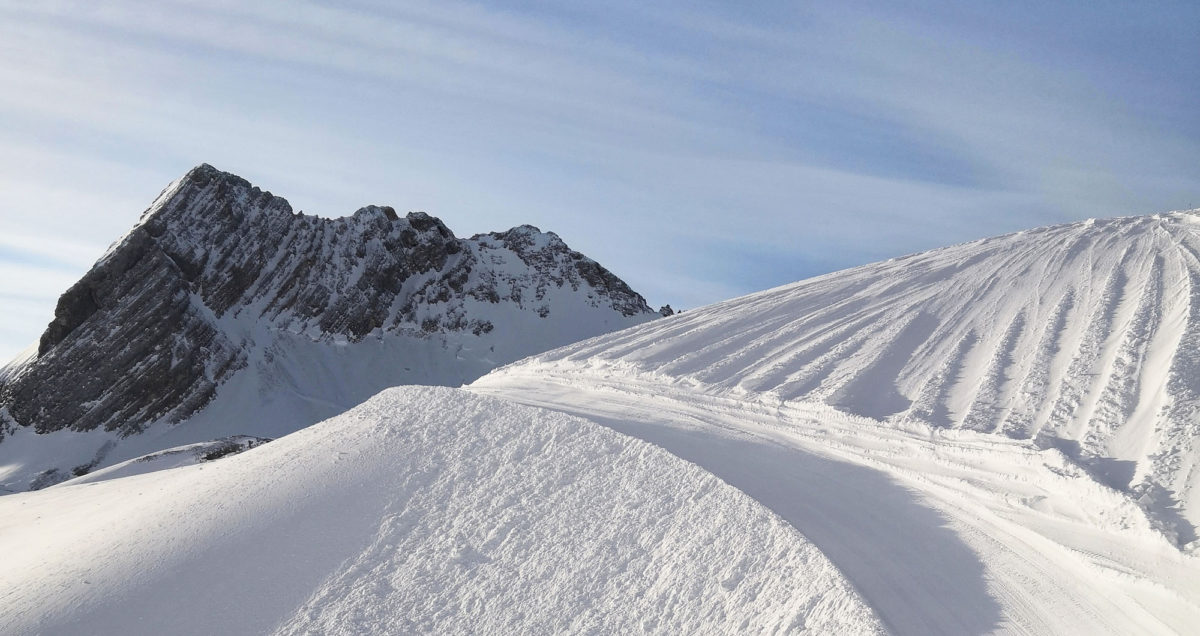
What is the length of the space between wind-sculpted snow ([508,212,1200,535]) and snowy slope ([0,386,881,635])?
313 cm

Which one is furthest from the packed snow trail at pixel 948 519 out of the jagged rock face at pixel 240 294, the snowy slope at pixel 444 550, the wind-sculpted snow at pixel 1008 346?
the jagged rock face at pixel 240 294

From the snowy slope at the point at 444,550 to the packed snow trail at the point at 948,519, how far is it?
2.11 ft

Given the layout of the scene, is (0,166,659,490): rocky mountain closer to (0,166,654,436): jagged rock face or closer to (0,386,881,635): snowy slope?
(0,166,654,436): jagged rock face

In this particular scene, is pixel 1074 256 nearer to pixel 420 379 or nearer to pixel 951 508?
pixel 951 508

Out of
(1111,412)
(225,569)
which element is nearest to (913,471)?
(1111,412)

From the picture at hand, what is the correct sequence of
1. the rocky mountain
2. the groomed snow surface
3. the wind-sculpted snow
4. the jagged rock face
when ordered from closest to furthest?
the groomed snow surface < the wind-sculpted snow < the rocky mountain < the jagged rock face

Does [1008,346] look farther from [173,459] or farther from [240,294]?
[240,294]

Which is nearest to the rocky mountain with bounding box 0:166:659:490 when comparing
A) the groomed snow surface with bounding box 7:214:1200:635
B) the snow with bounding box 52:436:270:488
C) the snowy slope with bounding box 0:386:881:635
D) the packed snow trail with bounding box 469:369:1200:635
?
the snow with bounding box 52:436:270:488

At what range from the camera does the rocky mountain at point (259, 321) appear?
122 feet

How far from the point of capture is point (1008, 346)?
11.9 meters

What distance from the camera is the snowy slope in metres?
7.82

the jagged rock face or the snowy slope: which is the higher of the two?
the jagged rock face

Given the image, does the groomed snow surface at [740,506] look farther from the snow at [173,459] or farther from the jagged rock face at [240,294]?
the jagged rock face at [240,294]

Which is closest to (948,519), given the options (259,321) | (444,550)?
(444,550)
